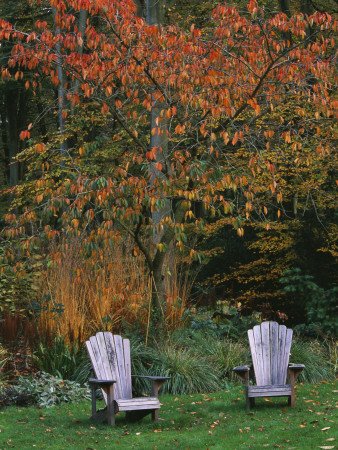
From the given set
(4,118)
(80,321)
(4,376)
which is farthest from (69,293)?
(4,118)

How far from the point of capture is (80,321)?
735 cm

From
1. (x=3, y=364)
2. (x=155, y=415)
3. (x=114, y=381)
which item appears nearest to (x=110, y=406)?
(x=114, y=381)

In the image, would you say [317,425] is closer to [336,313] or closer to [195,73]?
[195,73]

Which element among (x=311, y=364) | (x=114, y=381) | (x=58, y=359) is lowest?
(x=311, y=364)

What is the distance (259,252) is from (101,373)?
5.74 m

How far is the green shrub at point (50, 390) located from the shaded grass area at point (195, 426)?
154 millimetres

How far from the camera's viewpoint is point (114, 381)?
5.09 meters

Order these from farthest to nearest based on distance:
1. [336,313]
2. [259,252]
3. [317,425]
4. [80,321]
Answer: [259,252], [336,313], [80,321], [317,425]

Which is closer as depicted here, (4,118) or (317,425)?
(317,425)

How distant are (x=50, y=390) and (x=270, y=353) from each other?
7.50ft

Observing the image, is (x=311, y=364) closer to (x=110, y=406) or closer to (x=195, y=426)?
(x=195, y=426)

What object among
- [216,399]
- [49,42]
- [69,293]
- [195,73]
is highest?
[49,42]

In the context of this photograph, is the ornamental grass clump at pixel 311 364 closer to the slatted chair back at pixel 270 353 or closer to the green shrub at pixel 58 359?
the slatted chair back at pixel 270 353

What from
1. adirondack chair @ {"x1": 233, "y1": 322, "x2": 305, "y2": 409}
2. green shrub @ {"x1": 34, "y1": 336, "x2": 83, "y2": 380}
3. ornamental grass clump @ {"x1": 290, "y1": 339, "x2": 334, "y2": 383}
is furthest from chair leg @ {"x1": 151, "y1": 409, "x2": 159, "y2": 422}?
ornamental grass clump @ {"x1": 290, "y1": 339, "x2": 334, "y2": 383}
